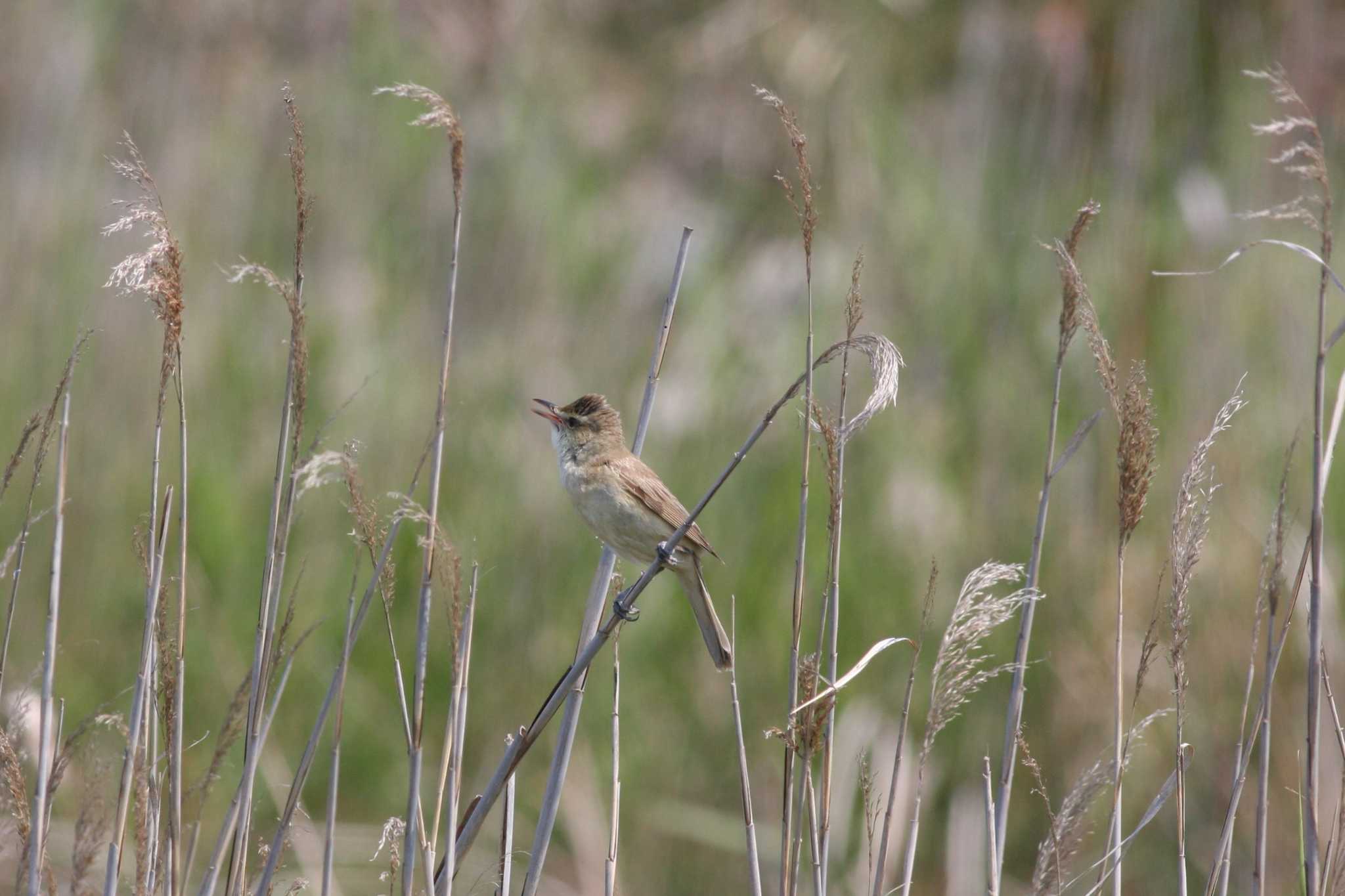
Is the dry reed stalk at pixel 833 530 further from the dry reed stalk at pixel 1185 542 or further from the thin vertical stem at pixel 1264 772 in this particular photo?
the thin vertical stem at pixel 1264 772

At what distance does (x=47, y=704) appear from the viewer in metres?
1.72

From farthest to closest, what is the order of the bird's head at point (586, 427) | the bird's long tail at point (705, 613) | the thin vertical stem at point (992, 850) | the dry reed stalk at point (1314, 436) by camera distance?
the bird's head at point (586, 427), the bird's long tail at point (705, 613), the thin vertical stem at point (992, 850), the dry reed stalk at point (1314, 436)

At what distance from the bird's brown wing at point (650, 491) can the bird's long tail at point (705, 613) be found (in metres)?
0.06

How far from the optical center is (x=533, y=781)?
473 centimetres

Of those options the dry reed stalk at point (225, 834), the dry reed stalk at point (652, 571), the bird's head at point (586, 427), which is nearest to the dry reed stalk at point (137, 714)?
the dry reed stalk at point (225, 834)

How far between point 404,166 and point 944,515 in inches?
107

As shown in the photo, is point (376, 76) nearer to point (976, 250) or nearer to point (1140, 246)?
point (976, 250)

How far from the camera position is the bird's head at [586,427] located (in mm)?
3215

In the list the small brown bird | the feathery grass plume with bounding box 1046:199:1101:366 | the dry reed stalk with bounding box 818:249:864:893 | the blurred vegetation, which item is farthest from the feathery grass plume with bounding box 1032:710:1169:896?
the blurred vegetation

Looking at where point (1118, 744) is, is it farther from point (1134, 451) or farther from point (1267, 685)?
point (1134, 451)

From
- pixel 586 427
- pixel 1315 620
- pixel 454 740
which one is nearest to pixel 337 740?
pixel 454 740

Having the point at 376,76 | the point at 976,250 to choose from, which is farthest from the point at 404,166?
the point at 976,250

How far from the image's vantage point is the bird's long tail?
8.73ft

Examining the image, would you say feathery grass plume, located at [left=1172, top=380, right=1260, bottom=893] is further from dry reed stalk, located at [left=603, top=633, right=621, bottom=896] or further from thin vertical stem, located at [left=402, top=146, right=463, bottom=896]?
thin vertical stem, located at [left=402, top=146, right=463, bottom=896]
